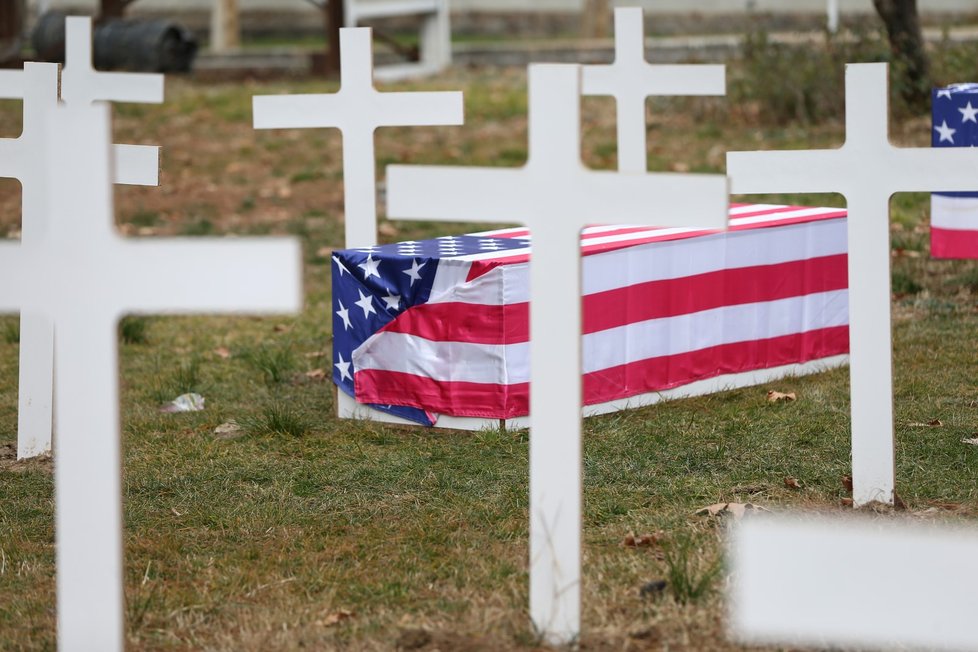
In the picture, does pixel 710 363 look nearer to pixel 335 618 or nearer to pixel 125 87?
pixel 125 87

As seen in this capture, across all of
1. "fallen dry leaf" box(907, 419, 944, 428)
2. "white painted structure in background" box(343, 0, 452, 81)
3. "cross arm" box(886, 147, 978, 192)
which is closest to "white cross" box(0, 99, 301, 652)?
"cross arm" box(886, 147, 978, 192)

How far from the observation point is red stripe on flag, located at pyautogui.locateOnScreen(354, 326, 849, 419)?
554cm

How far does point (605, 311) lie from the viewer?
226 inches

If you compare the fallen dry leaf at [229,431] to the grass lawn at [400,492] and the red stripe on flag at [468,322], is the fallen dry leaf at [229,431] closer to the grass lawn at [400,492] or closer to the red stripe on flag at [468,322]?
the grass lawn at [400,492]

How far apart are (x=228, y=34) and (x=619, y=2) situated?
30.9 ft

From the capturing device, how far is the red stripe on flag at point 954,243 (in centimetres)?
742

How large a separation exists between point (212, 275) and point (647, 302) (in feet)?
10.8

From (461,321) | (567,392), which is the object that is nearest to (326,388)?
(461,321)

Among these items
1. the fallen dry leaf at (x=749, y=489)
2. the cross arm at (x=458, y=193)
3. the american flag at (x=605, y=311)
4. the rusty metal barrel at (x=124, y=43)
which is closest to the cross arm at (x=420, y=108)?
the american flag at (x=605, y=311)

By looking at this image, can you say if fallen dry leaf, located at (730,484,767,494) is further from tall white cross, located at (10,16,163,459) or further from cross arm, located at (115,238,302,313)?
cross arm, located at (115,238,302,313)

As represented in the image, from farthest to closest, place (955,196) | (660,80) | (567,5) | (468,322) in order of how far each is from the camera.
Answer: (567,5) < (955,196) < (660,80) < (468,322)

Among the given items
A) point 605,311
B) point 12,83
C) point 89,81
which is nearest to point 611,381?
point 605,311

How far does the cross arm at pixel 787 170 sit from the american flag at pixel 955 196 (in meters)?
3.48

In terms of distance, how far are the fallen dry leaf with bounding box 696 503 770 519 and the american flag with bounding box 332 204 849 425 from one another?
1.28 m
